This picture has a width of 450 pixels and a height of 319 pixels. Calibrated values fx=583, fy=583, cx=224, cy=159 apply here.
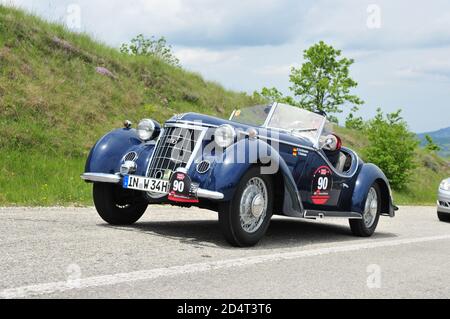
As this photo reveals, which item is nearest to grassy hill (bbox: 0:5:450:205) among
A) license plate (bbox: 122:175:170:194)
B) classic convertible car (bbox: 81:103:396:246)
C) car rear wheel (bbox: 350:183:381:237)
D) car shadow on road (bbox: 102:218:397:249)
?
car shadow on road (bbox: 102:218:397:249)

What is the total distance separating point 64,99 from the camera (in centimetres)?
1881

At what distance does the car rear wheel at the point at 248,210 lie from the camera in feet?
19.0

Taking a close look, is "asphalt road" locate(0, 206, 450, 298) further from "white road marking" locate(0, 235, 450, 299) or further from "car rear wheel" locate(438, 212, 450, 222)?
"car rear wheel" locate(438, 212, 450, 222)

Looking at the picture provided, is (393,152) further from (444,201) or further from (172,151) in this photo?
(172,151)

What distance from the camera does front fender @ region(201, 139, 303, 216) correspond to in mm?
5711

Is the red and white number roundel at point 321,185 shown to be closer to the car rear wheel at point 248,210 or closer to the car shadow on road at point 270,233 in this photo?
the car shadow on road at point 270,233

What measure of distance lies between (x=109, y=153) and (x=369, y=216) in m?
3.79

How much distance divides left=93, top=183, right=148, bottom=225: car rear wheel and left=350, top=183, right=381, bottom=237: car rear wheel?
2.97 metres

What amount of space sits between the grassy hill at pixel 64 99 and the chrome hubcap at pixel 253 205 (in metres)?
4.69

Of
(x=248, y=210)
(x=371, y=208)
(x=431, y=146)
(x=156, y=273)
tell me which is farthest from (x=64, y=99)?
(x=431, y=146)

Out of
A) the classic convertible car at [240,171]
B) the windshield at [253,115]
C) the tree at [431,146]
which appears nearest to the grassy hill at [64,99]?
the classic convertible car at [240,171]
